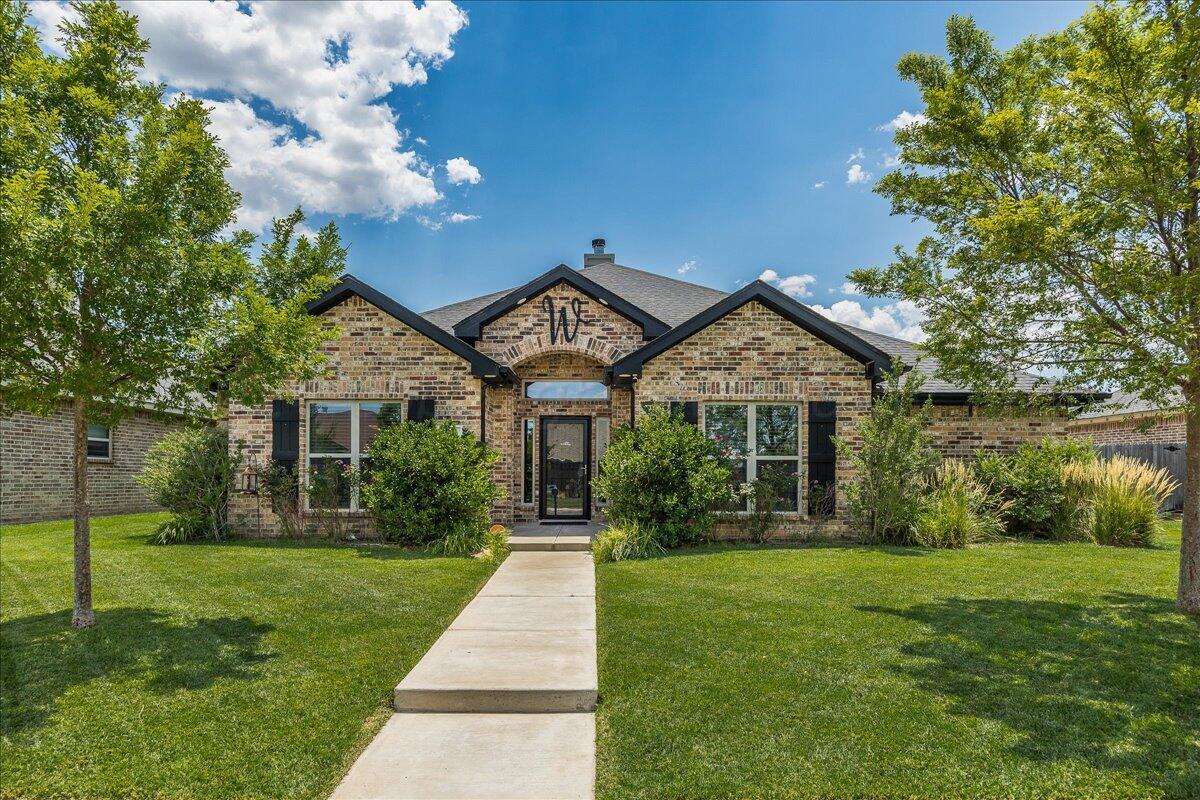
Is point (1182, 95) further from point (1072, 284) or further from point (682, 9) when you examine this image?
point (682, 9)

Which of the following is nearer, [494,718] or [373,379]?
[494,718]

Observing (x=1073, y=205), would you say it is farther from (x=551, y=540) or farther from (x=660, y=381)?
(x=551, y=540)

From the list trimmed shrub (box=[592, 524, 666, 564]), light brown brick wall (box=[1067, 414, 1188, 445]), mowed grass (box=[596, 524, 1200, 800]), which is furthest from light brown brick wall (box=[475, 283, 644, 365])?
light brown brick wall (box=[1067, 414, 1188, 445])

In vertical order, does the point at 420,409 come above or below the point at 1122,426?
above

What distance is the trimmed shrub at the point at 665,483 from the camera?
384 inches

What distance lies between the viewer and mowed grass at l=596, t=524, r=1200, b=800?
10.6ft

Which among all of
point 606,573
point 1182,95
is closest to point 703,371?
point 606,573

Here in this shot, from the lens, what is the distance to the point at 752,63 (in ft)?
35.0

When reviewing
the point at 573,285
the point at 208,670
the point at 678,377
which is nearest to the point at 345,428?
the point at 573,285

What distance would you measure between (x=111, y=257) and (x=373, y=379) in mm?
5849

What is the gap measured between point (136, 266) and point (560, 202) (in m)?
10.4

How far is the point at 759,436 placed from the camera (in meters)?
10.9

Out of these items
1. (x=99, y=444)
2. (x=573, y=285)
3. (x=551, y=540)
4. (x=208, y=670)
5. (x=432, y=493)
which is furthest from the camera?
(x=99, y=444)

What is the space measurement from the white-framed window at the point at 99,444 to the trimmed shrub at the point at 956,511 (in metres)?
18.0
